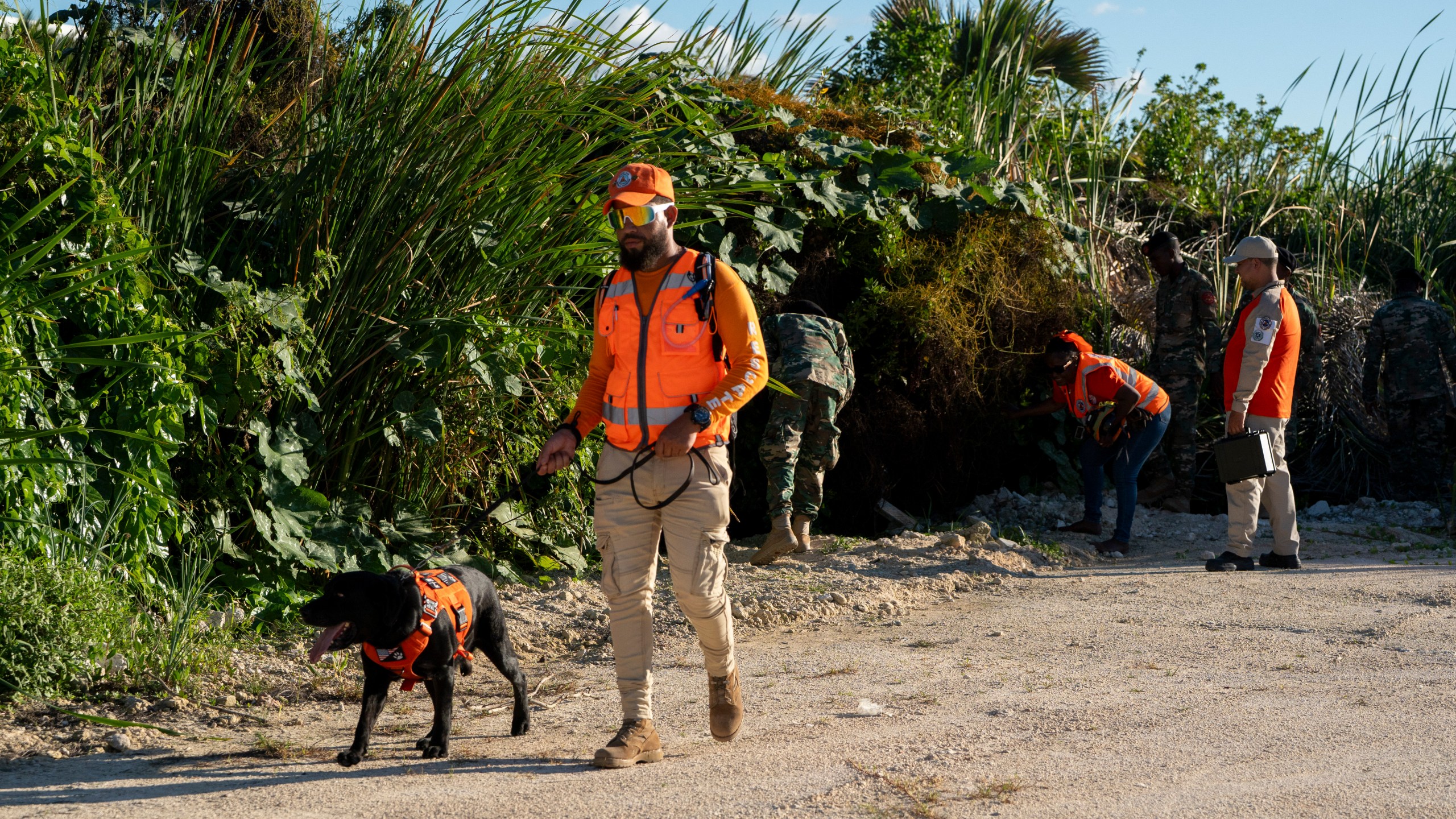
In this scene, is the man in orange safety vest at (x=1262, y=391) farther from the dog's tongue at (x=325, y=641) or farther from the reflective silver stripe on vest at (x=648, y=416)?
the dog's tongue at (x=325, y=641)

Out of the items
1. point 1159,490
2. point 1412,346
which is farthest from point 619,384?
point 1412,346

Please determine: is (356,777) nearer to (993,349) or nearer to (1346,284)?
(993,349)

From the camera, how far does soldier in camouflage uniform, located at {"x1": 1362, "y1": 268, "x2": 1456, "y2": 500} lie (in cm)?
948

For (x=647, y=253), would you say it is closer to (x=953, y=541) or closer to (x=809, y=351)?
(x=809, y=351)

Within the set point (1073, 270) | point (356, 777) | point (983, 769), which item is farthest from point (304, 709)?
point (1073, 270)

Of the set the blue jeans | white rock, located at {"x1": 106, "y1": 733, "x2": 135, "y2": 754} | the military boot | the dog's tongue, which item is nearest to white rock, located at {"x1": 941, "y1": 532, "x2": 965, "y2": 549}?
the blue jeans

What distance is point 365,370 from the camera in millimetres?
5684

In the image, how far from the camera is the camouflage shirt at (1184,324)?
343 inches

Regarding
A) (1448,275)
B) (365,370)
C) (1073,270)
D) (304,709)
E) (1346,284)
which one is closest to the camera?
(304,709)

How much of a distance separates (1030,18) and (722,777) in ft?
32.8

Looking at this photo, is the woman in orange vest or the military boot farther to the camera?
the military boot

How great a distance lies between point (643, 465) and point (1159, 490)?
6.31m

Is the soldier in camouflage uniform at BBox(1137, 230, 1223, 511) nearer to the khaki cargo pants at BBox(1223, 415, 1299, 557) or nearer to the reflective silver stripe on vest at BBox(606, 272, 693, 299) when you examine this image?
the khaki cargo pants at BBox(1223, 415, 1299, 557)

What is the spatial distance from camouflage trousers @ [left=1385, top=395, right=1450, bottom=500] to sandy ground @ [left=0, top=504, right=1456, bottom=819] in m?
4.13
